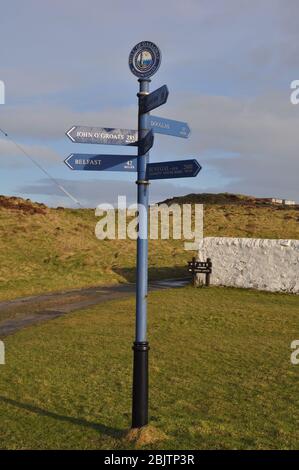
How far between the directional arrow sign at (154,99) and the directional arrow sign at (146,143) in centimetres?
36

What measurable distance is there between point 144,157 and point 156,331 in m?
Result: 8.79

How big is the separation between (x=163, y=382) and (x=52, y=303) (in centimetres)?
1219

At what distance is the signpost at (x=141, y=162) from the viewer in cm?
684

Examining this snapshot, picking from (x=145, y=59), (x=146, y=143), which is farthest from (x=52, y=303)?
(x=145, y=59)

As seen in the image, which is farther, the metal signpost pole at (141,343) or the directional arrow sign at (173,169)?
the metal signpost pole at (141,343)

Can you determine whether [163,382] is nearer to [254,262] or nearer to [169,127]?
[169,127]

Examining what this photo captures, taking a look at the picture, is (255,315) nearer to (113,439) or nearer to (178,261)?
(113,439)

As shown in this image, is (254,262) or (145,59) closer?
(145,59)

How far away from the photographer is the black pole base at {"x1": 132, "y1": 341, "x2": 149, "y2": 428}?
6.84 metres

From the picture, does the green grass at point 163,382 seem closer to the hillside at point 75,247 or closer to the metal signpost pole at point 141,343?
the metal signpost pole at point 141,343

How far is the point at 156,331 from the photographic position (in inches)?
590

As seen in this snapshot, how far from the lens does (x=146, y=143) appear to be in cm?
688

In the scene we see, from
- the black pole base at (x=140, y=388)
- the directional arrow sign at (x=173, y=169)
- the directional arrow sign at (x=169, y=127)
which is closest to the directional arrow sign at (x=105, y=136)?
the directional arrow sign at (x=169, y=127)

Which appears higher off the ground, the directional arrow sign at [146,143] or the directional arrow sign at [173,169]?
the directional arrow sign at [146,143]
